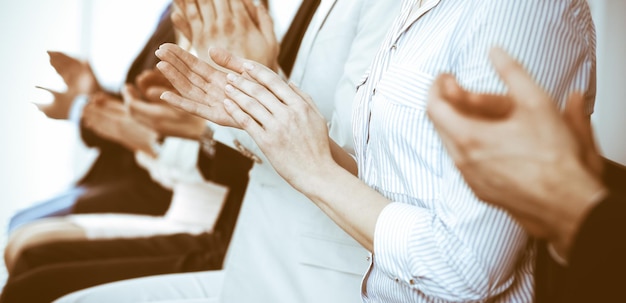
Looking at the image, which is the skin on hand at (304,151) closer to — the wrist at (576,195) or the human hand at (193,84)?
the human hand at (193,84)

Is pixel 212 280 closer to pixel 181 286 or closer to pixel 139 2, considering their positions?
pixel 181 286

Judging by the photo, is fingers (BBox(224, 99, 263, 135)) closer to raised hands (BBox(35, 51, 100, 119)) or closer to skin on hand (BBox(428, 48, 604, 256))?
skin on hand (BBox(428, 48, 604, 256))

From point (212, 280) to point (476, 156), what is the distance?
85 cm

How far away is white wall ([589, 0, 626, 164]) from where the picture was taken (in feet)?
3.99

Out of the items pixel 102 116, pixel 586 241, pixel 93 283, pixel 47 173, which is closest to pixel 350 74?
pixel 586 241

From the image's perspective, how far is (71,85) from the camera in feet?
6.24

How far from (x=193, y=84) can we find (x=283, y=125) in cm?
17

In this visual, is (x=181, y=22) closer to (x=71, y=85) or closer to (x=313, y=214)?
(x=313, y=214)

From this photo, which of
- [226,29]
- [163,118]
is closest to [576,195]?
[226,29]

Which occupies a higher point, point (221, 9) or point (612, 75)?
point (221, 9)

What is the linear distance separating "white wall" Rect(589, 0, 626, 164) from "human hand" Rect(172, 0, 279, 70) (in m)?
0.78

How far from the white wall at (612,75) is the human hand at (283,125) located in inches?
34.8

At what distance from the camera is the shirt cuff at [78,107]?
1.94m

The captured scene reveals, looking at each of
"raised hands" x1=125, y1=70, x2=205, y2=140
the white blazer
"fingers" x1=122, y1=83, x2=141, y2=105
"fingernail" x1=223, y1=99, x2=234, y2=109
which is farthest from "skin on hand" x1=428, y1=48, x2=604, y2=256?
"fingers" x1=122, y1=83, x2=141, y2=105
